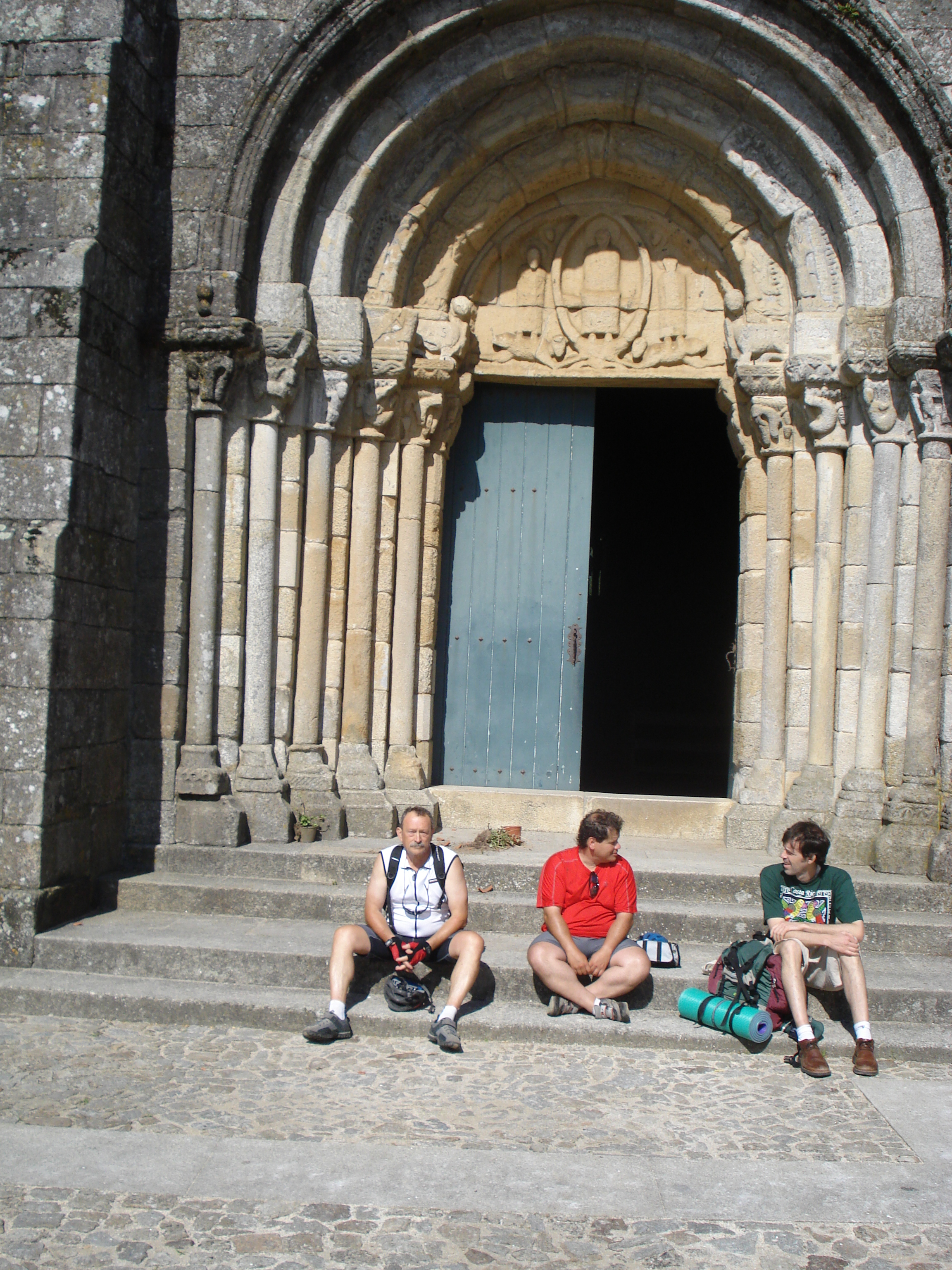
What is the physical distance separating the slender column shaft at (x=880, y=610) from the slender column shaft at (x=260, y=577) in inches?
123

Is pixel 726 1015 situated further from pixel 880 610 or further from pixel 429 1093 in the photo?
pixel 880 610

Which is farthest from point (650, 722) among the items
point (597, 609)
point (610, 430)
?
point (610, 430)

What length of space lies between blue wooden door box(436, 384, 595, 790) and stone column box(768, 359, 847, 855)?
1.32m

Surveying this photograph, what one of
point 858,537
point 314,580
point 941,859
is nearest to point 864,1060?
point 941,859

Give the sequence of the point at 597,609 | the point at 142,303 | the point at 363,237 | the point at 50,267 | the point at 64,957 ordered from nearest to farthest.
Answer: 1. the point at 64,957
2. the point at 50,267
3. the point at 142,303
4. the point at 363,237
5. the point at 597,609

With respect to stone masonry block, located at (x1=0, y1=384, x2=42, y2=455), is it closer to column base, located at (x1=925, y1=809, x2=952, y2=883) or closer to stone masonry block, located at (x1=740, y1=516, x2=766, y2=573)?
stone masonry block, located at (x1=740, y1=516, x2=766, y2=573)

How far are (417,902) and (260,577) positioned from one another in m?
2.15

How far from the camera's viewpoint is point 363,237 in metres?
5.90

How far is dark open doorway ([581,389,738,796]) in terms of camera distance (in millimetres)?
10055

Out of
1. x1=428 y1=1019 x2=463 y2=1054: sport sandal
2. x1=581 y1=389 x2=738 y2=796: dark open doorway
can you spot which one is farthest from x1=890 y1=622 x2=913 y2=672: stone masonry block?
x1=581 y1=389 x2=738 y2=796: dark open doorway

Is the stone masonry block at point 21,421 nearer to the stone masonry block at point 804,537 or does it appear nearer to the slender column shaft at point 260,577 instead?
the slender column shaft at point 260,577

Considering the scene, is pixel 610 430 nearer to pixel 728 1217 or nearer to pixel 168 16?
pixel 168 16

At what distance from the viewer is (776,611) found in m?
5.82

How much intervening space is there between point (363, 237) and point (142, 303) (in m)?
1.29
